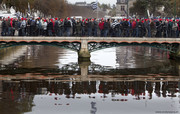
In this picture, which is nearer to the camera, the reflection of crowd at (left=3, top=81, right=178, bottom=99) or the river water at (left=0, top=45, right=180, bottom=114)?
the river water at (left=0, top=45, right=180, bottom=114)

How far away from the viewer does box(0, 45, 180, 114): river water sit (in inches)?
880

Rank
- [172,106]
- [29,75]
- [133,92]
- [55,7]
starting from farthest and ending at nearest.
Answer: [55,7] < [29,75] < [133,92] < [172,106]

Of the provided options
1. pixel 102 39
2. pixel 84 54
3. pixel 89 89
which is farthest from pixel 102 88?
pixel 84 54

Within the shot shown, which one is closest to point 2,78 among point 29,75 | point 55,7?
point 29,75

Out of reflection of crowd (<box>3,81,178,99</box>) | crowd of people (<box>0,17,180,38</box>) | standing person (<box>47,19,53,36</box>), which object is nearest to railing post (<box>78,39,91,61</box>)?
crowd of people (<box>0,17,180,38</box>)

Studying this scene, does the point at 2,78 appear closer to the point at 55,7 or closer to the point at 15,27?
the point at 15,27

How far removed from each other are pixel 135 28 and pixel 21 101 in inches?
924

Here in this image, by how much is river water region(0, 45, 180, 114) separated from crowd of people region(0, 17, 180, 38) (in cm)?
506

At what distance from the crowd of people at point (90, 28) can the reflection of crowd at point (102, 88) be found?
14935mm

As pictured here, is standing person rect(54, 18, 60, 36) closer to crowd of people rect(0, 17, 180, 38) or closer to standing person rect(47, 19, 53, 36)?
crowd of people rect(0, 17, 180, 38)

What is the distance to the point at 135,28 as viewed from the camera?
4553 centimetres

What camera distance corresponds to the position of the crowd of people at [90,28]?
A: 44812 millimetres

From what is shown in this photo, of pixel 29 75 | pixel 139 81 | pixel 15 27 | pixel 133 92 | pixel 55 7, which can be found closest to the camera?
pixel 133 92

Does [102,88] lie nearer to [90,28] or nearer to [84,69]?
[84,69]
